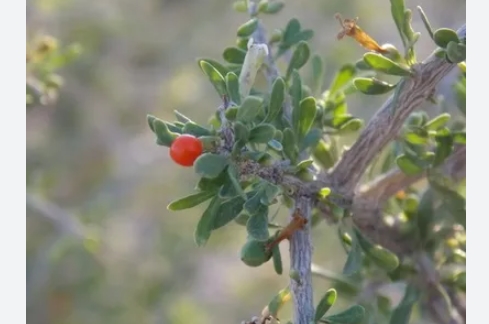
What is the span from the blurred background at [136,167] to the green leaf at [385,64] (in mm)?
957

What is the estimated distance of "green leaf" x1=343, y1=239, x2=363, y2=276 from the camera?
1.99ft

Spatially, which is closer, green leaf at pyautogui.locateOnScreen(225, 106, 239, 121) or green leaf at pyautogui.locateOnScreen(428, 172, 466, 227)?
green leaf at pyautogui.locateOnScreen(225, 106, 239, 121)

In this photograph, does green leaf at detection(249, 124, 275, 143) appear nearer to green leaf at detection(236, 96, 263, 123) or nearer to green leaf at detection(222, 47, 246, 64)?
green leaf at detection(236, 96, 263, 123)

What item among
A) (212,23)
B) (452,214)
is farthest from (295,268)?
(212,23)

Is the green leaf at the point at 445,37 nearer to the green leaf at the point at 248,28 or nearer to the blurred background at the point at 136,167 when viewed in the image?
the green leaf at the point at 248,28

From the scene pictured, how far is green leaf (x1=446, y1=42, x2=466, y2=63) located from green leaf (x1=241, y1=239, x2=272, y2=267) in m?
0.19

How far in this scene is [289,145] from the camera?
0.55 meters

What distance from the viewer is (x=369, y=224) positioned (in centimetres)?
71

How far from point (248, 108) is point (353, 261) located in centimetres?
19

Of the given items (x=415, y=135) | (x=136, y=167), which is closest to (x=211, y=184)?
(x=415, y=135)

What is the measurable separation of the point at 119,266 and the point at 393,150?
1.01 m

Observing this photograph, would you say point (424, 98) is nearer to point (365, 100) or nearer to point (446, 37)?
point (446, 37)

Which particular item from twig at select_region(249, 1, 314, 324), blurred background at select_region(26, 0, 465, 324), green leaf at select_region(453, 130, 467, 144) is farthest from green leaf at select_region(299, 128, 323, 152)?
blurred background at select_region(26, 0, 465, 324)

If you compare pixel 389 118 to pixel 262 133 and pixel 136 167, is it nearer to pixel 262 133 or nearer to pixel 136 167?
pixel 262 133
